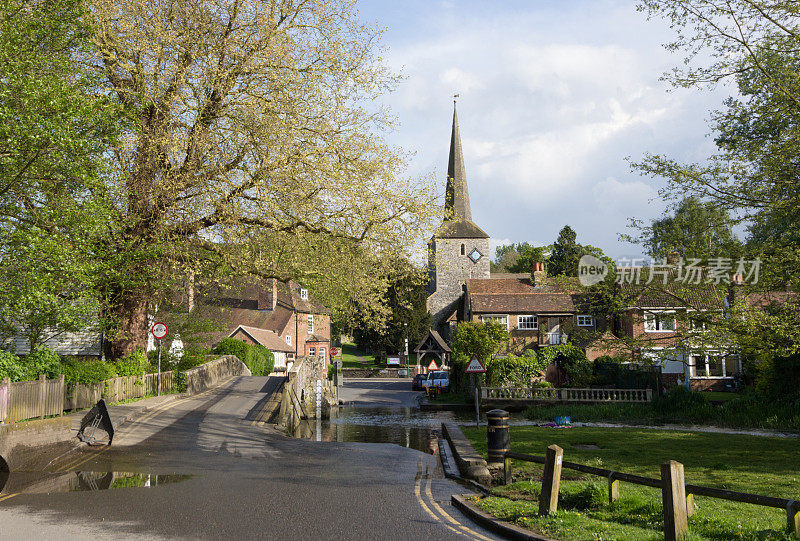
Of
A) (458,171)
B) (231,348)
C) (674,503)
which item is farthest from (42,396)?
(458,171)

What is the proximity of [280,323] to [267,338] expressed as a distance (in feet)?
19.3

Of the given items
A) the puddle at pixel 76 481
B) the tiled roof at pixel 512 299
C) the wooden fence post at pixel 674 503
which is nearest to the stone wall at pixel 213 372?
the puddle at pixel 76 481

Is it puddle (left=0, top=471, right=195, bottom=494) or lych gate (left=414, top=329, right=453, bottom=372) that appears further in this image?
lych gate (left=414, top=329, right=453, bottom=372)

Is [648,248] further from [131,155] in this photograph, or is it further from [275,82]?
[131,155]

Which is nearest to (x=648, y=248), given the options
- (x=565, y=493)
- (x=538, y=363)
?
(x=565, y=493)

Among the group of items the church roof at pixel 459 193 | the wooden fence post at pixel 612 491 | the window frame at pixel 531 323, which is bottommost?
the wooden fence post at pixel 612 491

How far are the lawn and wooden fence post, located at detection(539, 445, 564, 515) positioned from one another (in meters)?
0.20

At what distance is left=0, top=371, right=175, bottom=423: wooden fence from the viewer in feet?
40.6

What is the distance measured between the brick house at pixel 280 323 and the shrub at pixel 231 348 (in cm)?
1311

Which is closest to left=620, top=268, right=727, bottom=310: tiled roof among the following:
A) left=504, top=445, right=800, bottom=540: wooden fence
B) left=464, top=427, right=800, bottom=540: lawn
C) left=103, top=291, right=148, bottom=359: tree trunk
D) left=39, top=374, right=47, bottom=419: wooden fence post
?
left=464, top=427, right=800, bottom=540: lawn

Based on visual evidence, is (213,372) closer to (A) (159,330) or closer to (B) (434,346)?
(A) (159,330)

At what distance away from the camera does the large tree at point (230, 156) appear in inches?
757

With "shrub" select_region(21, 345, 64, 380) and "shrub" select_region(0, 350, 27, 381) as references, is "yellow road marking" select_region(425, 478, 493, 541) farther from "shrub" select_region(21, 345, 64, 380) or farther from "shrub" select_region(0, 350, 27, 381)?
"shrub" select_region(21, 345, 64, 380)

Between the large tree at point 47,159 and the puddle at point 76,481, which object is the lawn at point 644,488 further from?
the large tree at point 47,159
